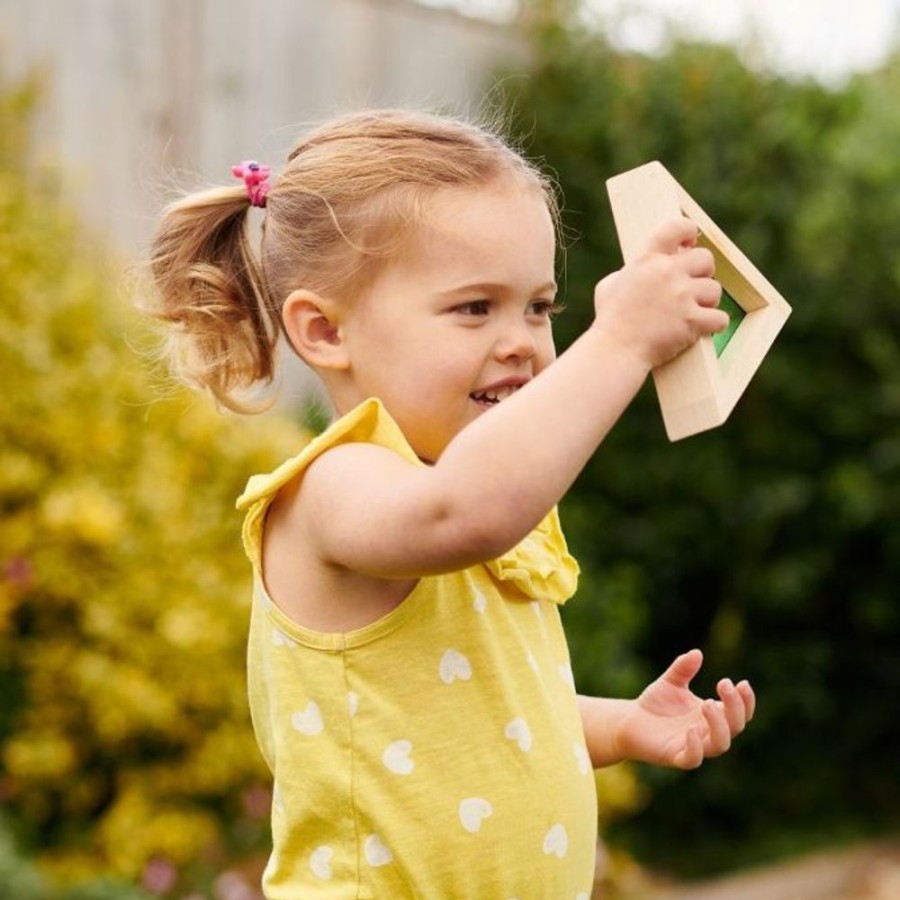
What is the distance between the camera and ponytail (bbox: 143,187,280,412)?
84.6 inches

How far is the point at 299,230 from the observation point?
1977 millimetres

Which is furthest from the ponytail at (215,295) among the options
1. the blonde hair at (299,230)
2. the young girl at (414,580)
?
the young girl at (414,580)

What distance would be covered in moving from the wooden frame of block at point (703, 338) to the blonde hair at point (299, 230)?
0.24 metres

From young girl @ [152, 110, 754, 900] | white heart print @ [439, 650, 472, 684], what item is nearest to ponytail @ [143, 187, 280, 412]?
young girl @ [152, 110, 754, 900]

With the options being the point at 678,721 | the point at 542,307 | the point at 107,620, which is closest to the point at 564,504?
the point at 107,620

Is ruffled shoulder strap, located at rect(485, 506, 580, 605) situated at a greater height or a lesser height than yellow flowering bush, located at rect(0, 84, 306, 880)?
greater

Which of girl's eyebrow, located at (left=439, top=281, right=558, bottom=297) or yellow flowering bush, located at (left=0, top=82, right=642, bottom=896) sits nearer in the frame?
girl's eyebrow, located at (left=439, top=281, right=558, bottom=297)

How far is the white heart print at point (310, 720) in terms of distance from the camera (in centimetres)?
184

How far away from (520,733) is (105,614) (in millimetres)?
2499

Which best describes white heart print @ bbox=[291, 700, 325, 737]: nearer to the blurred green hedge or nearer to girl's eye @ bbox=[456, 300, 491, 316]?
girl's eye @ bbox=[456, 300, 491, 316]

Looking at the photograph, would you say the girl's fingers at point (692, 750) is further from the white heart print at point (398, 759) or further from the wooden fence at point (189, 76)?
the wooden fence at point (189, 76)

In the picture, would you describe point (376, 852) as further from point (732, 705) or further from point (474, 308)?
point (474, 308)

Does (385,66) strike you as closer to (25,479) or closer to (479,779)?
(25,479)

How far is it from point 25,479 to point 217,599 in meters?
0.60
